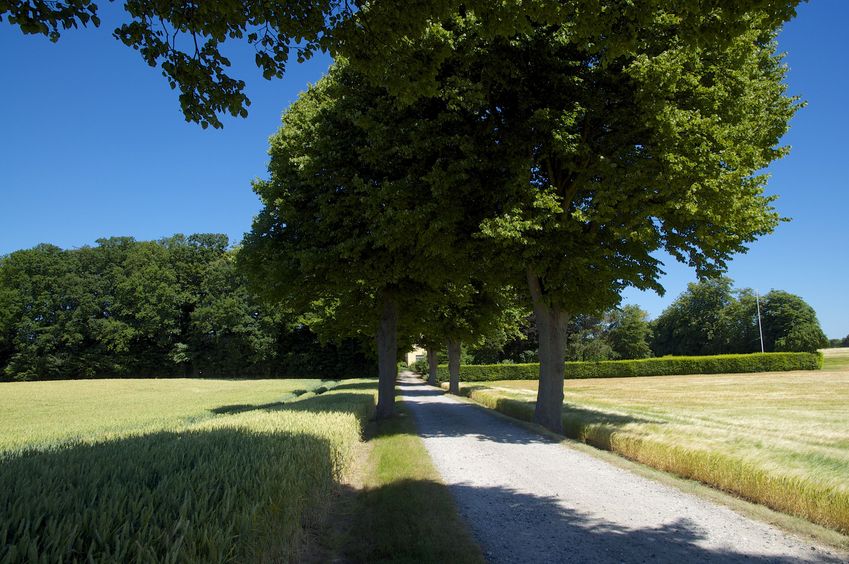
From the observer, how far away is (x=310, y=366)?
2489 inches

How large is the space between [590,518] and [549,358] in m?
8.74

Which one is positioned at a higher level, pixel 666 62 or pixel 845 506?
pixel 666 62

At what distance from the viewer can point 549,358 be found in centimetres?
1470

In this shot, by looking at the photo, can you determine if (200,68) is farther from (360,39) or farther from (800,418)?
(800,418)

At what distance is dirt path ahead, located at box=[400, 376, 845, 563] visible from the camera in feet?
16.4

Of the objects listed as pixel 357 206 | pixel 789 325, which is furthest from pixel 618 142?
pixel 789 325

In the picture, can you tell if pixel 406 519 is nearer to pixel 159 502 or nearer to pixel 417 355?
pixel 159 502

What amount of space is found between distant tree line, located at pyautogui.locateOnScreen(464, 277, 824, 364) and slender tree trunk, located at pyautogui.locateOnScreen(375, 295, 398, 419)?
48269 millimetres

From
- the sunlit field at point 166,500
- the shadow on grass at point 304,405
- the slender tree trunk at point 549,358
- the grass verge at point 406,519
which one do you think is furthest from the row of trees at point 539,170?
the sunlit field at point 166,500

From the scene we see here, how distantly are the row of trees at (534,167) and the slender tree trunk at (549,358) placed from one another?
5 centimetres

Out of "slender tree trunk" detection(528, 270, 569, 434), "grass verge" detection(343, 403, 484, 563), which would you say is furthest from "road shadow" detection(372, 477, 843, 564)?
"slender tree trunk" detection(528, 270, 569, 434)

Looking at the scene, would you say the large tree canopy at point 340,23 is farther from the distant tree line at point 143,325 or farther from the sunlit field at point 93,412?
the distant tree line at point 143,325

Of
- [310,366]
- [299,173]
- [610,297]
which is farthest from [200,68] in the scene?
[310,366]

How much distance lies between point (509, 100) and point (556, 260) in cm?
490
